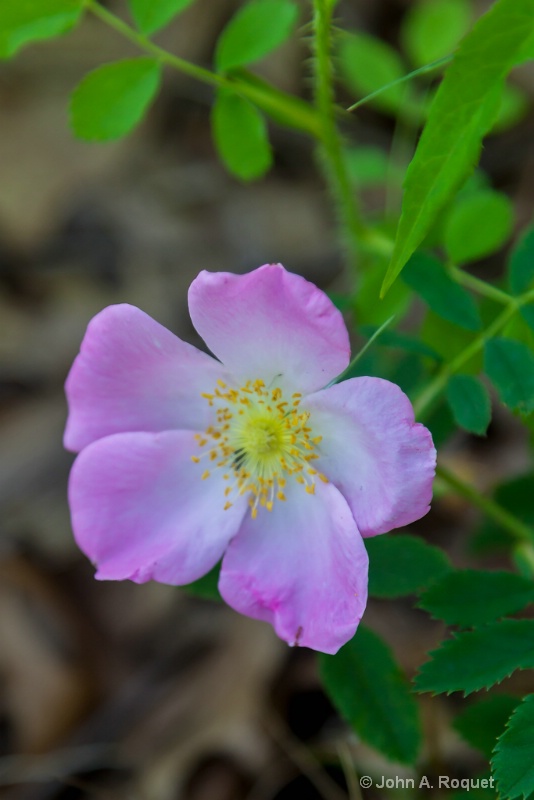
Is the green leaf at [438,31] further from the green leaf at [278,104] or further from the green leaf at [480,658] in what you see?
the green leaf at [480,658]

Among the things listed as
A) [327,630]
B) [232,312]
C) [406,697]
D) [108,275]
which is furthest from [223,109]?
[108,275]

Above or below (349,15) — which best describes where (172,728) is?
below

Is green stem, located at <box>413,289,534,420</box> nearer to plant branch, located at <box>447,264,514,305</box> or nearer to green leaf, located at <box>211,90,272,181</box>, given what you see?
plant branch, located at <box>447,264,514,305</box>

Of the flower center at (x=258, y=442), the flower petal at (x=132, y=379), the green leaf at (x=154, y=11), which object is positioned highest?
the green leaf at (x=154, y=11)

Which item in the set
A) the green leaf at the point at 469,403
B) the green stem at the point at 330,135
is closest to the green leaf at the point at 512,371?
the green leaf at the point at 469,403

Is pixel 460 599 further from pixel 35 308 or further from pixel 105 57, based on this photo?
pixel 105 57

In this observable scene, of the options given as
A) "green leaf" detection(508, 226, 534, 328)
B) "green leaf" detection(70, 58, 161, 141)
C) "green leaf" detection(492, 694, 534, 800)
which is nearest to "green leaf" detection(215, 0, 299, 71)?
"green leaf" detection(70, 58, 161, 141)
